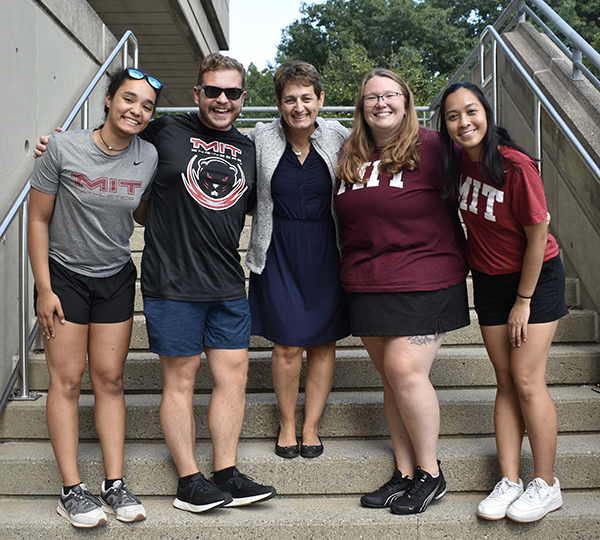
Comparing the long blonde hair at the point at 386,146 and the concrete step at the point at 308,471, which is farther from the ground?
the long blonde hair at the point at 386,146

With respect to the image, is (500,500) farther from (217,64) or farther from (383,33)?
(383,33)

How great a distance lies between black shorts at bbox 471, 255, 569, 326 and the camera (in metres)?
2.21

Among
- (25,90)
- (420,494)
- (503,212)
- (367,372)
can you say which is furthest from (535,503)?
(25,90)

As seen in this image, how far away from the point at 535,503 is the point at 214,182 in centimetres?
190

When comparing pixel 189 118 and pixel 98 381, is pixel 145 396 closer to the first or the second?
pixel 98 381

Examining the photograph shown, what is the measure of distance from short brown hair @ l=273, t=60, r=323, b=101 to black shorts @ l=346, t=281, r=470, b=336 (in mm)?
964

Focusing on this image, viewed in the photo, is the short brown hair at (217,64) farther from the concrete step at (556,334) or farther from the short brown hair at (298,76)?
the concrete step at (556,334)

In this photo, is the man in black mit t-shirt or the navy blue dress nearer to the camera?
the man in black mit t-shirt

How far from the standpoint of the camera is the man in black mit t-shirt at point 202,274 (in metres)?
2.32

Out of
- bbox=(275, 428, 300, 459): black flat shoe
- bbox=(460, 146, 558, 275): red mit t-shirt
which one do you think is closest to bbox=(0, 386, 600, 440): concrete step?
bbox=(275, 428, 300, 459): black flat shoe

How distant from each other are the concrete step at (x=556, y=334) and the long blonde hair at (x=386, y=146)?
4.45 ft

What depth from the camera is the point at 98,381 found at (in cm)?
232

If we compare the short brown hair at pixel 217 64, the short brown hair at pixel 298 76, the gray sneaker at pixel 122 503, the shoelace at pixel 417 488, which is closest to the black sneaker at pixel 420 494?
the shoelace at pixel 417 488

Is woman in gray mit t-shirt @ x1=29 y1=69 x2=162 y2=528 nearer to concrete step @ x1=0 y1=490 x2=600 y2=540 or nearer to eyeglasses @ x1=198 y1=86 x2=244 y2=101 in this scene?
concrete step @ x1=0 y1=490 x2=600 y2=540
